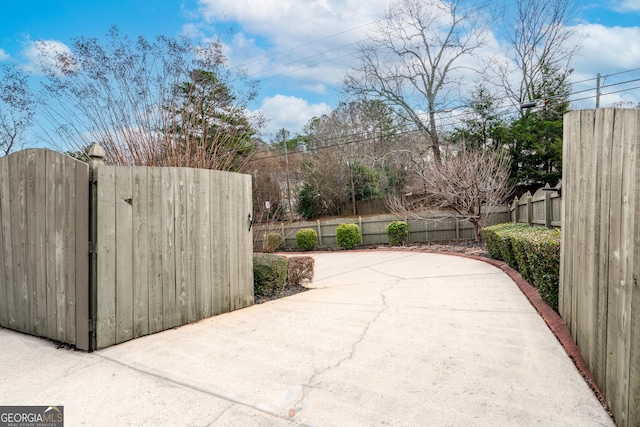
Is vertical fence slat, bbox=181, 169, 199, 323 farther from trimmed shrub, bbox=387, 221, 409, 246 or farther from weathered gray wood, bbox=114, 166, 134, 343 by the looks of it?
trimmed shrub, bbox=387, 221, 409, 246

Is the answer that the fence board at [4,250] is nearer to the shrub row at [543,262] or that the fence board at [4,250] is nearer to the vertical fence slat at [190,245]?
the vertical fence slat at [190,245]

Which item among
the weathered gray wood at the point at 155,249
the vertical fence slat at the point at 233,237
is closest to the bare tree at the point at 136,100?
the vertical fence slat at the point at 233,237

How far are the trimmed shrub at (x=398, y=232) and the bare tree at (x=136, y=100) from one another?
11142mm

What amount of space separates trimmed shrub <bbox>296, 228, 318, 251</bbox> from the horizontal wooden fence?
67 centimetres

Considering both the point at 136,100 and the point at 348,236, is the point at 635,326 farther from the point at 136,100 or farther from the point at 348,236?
the point at 348,236

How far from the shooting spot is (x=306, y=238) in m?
17.9

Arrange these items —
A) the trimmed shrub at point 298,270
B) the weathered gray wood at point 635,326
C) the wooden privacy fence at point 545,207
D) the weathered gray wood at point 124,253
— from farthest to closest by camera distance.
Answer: the trimmed shrub at point 298,270 < the wooden privacy fence at point 545,207 < the weathered gray wood at point 124,253 < the weathered gray wood at point 635,326

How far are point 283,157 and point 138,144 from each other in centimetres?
2026

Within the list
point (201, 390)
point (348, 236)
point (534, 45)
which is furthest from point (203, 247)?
point (534, 45)

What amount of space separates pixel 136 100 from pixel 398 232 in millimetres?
12471

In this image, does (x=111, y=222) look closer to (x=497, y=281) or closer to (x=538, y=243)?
(x=538, y=243)

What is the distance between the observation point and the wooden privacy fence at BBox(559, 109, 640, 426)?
1757 mm

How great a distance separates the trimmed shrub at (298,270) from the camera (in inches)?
239

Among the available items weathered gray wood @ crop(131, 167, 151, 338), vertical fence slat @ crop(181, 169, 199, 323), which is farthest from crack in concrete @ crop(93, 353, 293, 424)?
vertical fence slat @ crop(181, 169, 199, 323)
